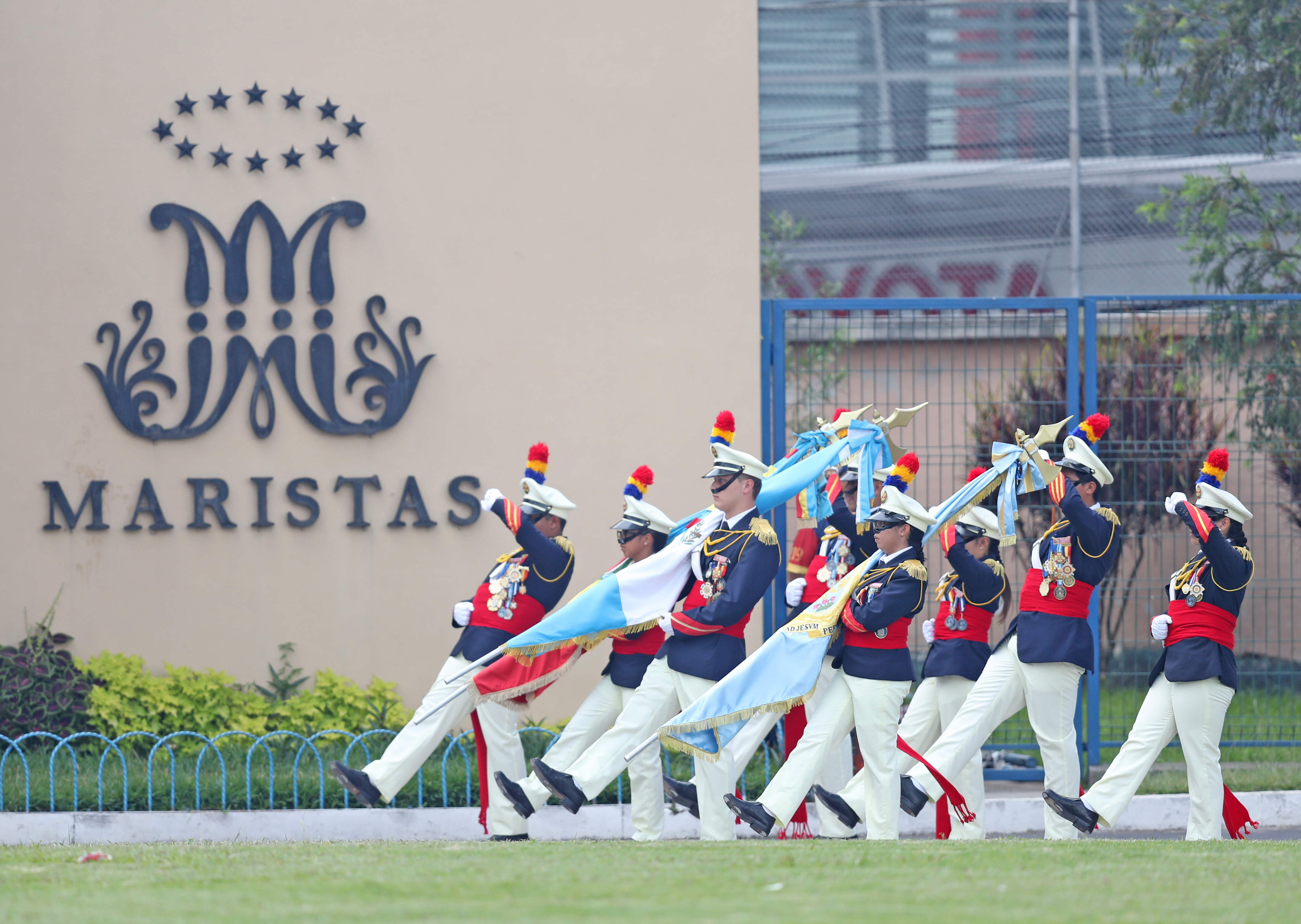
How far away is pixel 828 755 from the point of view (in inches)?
258

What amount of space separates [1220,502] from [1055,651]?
1010 millimetres

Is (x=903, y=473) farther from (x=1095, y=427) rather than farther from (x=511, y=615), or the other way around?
(x=511, y=615)

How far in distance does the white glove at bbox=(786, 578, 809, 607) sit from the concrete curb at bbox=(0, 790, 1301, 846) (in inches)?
45.9

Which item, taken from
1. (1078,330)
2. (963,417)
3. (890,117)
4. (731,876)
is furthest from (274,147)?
(890,117)

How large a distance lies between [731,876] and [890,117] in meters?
15.0

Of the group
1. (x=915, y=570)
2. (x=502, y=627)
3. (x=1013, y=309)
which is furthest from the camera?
(x=1013, y=309)

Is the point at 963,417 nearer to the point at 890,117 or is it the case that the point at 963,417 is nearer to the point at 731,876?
the point at 731,876

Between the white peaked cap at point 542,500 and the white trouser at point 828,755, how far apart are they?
1.43 meters

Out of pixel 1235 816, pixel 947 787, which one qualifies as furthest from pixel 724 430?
pixel 1235 816

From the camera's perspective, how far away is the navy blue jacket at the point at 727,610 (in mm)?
6773

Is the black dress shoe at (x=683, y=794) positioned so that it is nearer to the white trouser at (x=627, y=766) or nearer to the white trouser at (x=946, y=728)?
the white trouser at (x=627, y=766)

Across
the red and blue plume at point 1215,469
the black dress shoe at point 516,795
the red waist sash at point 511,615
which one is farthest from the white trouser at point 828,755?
the red and blue plume at point 1215,469

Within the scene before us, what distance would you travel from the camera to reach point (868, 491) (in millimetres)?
7316

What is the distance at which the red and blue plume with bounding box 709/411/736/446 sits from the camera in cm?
703
